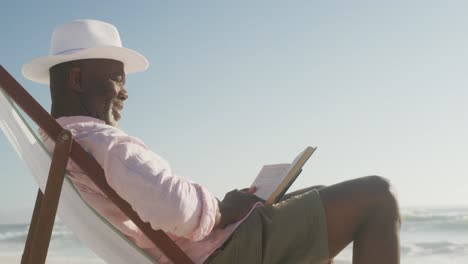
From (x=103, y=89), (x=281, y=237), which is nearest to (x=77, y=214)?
(x=103, y=89)

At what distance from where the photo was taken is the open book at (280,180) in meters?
2.51

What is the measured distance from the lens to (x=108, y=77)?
2.67 m

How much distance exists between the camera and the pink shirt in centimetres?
214

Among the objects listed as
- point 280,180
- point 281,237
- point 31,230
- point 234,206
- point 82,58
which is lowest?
point 31,230

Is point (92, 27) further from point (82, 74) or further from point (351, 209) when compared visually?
point (351, 209)

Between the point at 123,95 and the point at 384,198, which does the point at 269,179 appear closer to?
the point at 384,198

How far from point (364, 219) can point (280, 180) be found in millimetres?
363

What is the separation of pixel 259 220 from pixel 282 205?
143 millimetres

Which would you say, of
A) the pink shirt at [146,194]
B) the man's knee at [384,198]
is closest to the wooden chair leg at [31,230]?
the pink shirt at [146,194]

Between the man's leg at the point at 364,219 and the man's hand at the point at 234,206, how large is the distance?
0.30m

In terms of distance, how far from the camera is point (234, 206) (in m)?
2.48

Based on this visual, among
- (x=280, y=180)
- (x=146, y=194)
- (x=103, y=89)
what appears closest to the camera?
Answer: (x=146, y=194)

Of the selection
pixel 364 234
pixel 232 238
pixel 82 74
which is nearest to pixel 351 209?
pixel 364 234

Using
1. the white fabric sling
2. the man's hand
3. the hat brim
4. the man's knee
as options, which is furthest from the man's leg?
the hat brim
